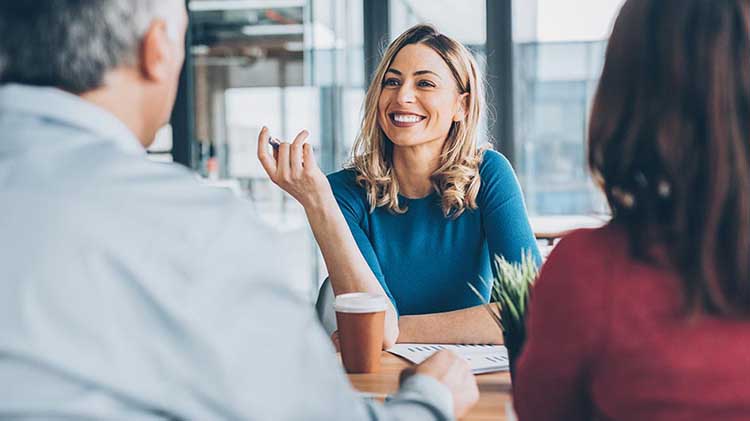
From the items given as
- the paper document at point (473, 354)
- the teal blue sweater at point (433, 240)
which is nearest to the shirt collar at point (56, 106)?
the paper document at point (473, 354)

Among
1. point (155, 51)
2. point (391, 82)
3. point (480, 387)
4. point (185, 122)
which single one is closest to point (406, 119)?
point (391, 82)

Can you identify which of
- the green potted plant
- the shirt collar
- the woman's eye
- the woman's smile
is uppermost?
the woman's eye

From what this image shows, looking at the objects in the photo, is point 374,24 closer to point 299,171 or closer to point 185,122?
point 185,122

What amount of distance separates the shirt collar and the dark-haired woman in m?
0.53

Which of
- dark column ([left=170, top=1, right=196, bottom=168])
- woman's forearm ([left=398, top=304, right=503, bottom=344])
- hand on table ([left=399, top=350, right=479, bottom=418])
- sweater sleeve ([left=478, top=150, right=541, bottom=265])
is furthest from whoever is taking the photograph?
dark column ([left=170, top=1, right=196, bottom=168])

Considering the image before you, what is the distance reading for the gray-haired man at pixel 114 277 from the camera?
0.67 meters

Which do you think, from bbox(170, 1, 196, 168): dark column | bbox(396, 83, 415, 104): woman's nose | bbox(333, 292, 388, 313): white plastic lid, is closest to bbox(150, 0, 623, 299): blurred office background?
bbox(170, 1, 196, 168): dark column

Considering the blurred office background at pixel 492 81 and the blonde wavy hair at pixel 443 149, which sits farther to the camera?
the blurred office background at pixel 492 81

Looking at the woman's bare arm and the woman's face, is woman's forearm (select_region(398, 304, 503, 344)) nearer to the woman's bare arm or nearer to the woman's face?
the woman's bare arm

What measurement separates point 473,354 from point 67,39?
1010mm

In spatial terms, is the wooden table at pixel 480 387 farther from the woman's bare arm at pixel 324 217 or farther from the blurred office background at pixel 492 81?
the blurred office background at pixel 492 81

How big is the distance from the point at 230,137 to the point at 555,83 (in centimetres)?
243

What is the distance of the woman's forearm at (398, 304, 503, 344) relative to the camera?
63.6 inches

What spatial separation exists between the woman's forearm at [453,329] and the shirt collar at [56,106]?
980 millimetres
